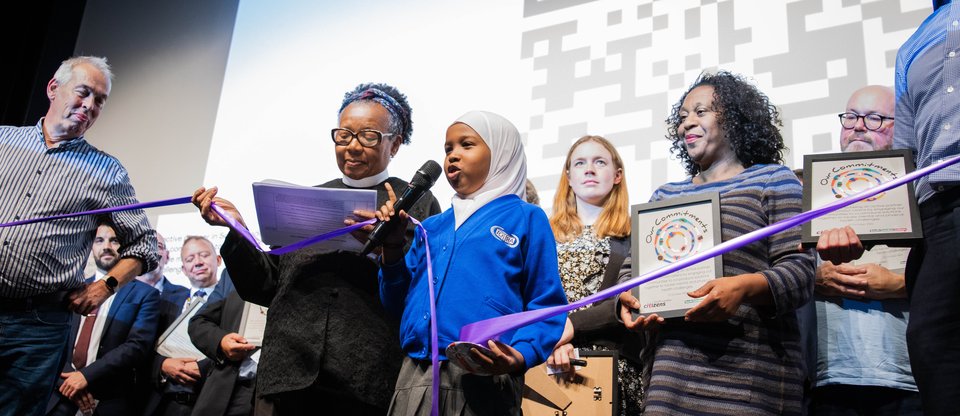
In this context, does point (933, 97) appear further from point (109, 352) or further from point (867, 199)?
point (109, 352)

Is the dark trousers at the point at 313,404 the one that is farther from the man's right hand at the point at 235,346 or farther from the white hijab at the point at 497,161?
the man's right hand at the point at 235,346

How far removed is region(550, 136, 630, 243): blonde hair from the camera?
3084 millimetres

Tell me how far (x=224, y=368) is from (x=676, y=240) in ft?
7.34

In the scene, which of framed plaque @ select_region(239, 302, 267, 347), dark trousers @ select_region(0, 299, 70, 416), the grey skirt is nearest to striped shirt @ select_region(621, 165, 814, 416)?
the grey skirt

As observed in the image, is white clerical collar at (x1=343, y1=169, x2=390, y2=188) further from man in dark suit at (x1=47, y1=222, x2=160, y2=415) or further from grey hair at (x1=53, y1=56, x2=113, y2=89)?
man in dark suit at (x1=47, y1=222, x2=160, y2=415)

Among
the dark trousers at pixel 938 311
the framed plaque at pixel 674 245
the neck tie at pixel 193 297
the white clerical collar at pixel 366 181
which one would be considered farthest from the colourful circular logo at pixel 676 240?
the neck tie at pixel 193 297

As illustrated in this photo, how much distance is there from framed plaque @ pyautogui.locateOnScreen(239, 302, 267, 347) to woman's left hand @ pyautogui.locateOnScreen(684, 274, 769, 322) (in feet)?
6.49

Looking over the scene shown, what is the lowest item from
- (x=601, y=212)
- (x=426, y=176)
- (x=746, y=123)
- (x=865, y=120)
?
(x=426, y=176)

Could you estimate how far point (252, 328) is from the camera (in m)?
3.34

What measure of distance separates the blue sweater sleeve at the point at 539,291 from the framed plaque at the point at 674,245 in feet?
0.85

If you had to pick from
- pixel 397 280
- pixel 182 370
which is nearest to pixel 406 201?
pixel 397 280

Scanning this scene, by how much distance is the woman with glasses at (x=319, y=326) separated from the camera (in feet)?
7.15

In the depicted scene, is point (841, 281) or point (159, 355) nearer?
point (841, 281)

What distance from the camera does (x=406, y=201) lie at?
84.4 inches
